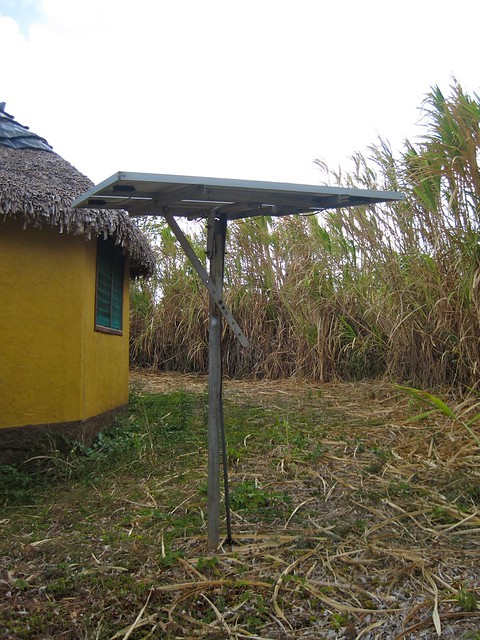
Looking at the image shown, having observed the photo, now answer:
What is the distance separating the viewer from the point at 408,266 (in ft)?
20.3

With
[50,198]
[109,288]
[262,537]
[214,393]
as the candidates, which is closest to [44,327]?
[50,198]

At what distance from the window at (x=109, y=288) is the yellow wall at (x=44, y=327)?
16.3 inches

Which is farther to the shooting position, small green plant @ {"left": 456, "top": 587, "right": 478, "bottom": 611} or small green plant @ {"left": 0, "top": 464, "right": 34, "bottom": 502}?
small green plant @ {"left": 0, "top": 464, "right": 34, "bottom": 502}

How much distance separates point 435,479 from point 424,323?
214 centimetres

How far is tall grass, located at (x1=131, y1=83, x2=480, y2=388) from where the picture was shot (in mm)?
5387

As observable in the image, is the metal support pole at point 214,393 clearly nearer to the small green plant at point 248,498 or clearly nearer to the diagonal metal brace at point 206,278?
the diagonal metal brace at point 206,278

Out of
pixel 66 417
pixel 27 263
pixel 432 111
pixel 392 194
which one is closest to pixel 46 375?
pixel 66 417

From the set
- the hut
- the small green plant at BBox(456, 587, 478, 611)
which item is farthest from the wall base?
the small green plant at BBox(456, 587, 478, 611)

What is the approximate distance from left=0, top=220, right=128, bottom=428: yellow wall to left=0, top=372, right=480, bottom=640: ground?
0.49 meters

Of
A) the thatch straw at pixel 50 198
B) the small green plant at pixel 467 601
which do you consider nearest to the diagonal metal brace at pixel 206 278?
the small green plant at pixel 467 601

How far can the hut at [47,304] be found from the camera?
5066 millimetres

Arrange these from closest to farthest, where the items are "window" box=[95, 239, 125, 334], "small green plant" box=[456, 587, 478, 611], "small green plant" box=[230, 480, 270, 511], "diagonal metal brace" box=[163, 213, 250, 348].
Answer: "small green plant" box=[456, 587, 478, 611] < "diagonal metal brace" box=[163, 213, 250, 348] < "small green plant" box=[230, 480, 270, 511] < "window" box=[95, 239, 125, 334]

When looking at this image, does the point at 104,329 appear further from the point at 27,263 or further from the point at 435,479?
the point at 435,479

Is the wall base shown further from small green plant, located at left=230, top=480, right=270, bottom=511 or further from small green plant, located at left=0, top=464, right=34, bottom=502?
small green plant, located at left=230, top=480, right=270, bottom=511
